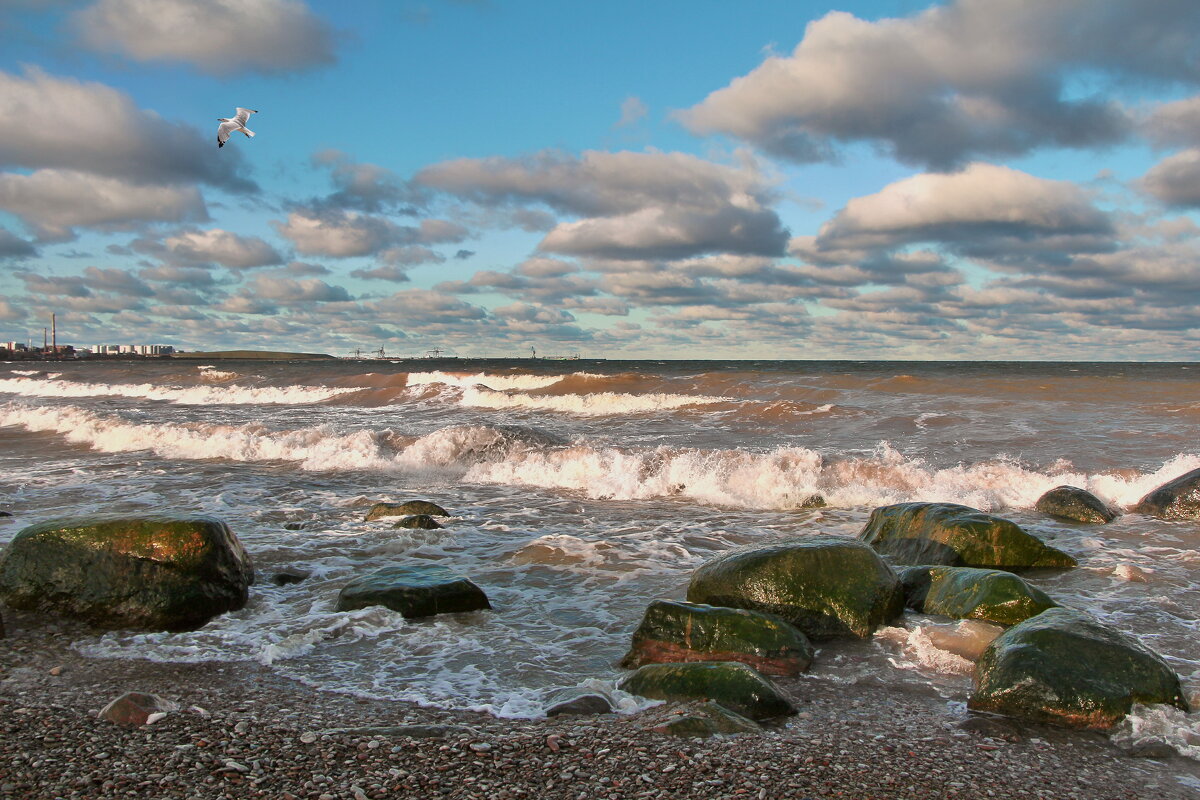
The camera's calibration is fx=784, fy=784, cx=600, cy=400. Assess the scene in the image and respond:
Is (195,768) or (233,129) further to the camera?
(233,129)

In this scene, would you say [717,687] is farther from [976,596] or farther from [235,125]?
[235,125]

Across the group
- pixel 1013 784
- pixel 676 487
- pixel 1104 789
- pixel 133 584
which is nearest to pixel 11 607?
pixel 133 584

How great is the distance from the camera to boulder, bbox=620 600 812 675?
5.18m

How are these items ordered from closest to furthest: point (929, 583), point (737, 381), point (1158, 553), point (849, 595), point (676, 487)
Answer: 1. point (849, 595)
2. point (929, 583)
3. point (1158, 553)
4. point (676, 487)
5. point (737, 381)

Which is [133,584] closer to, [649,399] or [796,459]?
[796,459]

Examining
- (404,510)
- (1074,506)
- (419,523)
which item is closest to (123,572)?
(419,523)

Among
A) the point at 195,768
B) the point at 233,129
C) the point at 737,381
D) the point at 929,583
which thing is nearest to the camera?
the point at 195,768

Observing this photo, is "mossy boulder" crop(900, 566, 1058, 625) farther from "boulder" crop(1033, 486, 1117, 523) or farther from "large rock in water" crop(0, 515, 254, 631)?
"large rock in water" crop(0, 515, 254, 631)

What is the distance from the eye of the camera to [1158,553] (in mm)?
8422

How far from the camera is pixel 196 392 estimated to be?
130 ft

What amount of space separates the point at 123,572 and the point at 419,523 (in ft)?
12.6

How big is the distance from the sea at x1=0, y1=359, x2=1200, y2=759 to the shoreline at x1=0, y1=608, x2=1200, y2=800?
0.36m

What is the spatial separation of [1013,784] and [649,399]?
2494cm

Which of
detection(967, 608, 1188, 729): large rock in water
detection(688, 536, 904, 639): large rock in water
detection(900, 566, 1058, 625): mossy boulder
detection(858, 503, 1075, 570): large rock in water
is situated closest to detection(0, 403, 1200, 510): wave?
detection(858, 503, 1075, 570): large rock in water
